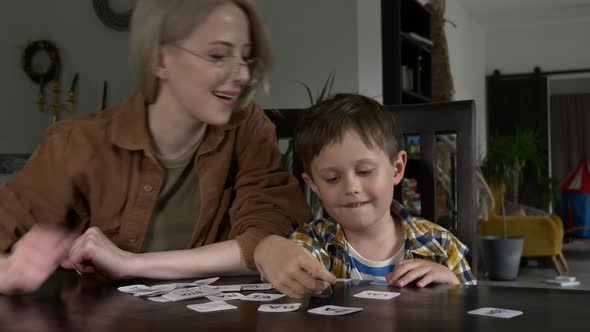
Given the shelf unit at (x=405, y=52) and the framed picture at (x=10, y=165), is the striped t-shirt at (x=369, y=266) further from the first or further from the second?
the shelf unit at (x=405, y=52)

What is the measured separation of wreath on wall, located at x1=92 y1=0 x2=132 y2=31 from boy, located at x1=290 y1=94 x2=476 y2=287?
12.5ft

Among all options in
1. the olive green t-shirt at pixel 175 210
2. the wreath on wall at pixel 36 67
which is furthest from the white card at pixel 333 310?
the wreath on wall at pixel 36 67

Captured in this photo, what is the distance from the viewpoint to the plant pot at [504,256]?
6.23 m

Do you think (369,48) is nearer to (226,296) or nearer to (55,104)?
(55,104)

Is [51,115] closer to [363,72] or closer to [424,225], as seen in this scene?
[363,72]

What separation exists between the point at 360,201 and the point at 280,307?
0.47 meters

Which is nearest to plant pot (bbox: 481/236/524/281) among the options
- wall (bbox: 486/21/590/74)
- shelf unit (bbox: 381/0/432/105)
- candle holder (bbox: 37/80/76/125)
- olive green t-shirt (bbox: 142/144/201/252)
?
shelf unit (bbox: 381/0/432/105)

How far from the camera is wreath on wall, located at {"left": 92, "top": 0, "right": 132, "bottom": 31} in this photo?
194 inches

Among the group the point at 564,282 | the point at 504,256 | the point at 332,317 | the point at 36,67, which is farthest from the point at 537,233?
the point at 332,317

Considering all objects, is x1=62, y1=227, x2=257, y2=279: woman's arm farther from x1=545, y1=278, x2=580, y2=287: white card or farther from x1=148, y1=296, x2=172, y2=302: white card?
x1=545, y1=278, x2=580, y2=287: white card

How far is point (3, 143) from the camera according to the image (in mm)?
5223

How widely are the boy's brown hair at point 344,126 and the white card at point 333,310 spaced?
0.54 meters

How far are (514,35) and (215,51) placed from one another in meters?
9.88

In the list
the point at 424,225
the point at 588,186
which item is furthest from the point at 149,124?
the point at 588,186
